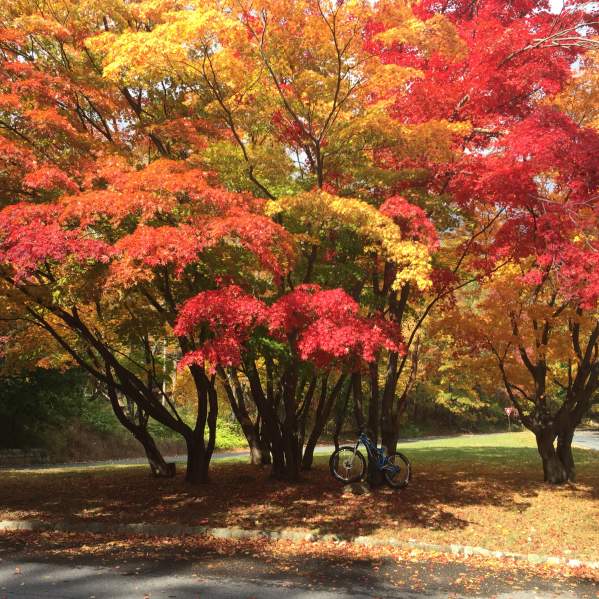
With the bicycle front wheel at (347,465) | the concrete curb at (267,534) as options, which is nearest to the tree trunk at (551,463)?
the bicycle front wheel at (347,465)

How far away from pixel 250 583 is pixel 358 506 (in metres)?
3.93

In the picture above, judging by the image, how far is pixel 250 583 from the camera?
5699 millimetres

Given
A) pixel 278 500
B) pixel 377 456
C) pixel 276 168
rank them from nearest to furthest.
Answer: pixel 276 168 < pixel 278 500 < pixel 377 456

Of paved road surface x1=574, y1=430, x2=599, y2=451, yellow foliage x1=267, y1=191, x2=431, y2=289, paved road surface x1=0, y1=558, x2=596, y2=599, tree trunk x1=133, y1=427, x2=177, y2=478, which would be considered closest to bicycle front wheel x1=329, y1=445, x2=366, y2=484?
paved road surface x1=0, y1=558, x2=596, y2=599

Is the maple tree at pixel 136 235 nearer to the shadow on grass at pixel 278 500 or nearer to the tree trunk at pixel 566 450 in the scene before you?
the shadow on grass at pixel 278 500

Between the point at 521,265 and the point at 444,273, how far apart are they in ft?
6.09

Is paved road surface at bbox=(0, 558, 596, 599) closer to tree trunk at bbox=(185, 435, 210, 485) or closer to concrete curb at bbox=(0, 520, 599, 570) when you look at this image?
concrete curb at bbox=(0, 520, 599, 570)

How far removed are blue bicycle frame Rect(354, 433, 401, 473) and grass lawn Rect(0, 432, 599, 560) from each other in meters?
0.44

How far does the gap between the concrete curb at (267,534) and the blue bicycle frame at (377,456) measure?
262cm

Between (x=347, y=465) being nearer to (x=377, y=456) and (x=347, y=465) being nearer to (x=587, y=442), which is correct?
(x=377, y=456)

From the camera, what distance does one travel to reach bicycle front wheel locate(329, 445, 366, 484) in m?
10.3

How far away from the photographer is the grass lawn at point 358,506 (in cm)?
797

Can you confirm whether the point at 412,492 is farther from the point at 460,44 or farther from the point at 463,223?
the point at 460,44

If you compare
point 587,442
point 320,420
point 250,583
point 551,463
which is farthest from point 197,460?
point 587,442
